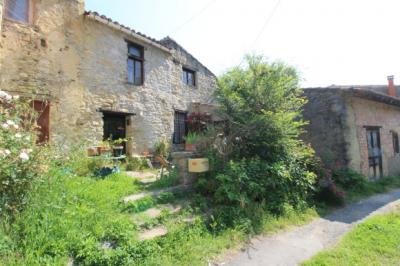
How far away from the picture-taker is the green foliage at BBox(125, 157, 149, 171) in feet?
25.8

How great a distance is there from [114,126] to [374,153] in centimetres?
1000

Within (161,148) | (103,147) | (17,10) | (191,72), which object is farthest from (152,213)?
(191,72)

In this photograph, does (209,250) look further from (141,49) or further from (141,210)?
(141,49)

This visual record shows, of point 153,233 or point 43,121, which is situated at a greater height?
point 43,121

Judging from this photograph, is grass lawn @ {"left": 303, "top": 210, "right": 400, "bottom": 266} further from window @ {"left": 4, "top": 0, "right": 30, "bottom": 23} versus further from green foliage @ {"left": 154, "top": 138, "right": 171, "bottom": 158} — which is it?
window @ {"left": 4, "top": 0, "right": 30, "bottom": 23}

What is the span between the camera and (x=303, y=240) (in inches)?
149

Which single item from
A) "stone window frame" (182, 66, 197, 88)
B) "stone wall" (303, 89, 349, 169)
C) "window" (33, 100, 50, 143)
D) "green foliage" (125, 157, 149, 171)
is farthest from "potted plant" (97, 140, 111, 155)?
"stone wall" (303, 89, 349, 169)

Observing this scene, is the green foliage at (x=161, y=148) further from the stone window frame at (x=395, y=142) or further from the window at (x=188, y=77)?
the stone window frame at (x=395, y=142)

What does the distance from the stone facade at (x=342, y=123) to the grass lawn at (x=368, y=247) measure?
3452 millimetres

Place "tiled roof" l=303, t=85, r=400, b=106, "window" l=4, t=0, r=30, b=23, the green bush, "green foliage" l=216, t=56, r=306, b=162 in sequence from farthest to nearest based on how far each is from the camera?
1. "tiled roof" l=303, t=85, r=400, b=106
2. the green bush
3. "window" l=4, t=0, r=30, b=23
4. "green foliage" l=216, t=56, r=306, b=162

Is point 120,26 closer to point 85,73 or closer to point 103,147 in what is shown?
point 85,73

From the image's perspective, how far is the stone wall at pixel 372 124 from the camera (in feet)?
25.8

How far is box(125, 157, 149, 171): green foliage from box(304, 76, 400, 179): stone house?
19.9 feet

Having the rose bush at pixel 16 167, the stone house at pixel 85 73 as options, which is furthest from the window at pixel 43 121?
the rose bush at pixel 16 167
